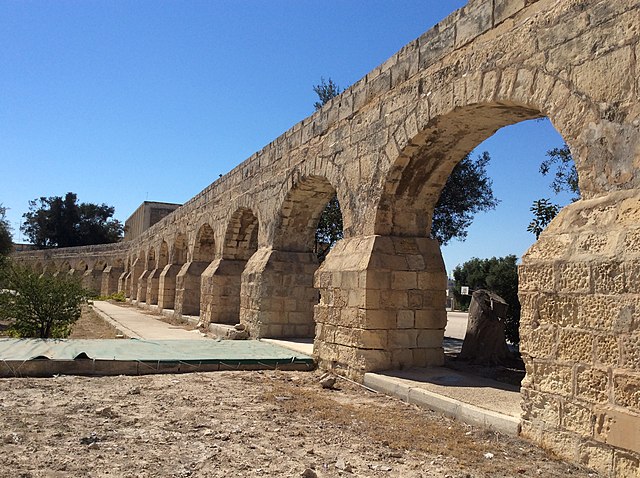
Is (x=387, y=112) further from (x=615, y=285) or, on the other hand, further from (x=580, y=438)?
(x=580, y=438)

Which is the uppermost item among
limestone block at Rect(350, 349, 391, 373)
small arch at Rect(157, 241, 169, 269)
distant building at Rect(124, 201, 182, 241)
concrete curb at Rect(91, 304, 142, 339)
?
distant building at Rect(124, 201, 182, 241)

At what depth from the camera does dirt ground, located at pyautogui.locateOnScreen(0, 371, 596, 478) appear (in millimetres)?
3090

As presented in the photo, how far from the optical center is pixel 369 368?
5.73 metres

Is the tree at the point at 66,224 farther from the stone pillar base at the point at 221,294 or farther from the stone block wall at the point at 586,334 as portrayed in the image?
the stone block wall at the point at 586,334

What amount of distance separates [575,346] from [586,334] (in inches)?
4.4

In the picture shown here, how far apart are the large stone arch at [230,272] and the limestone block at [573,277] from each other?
Result: 801 cm

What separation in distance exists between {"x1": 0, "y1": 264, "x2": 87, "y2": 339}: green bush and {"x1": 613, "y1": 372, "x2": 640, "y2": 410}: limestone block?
29.0 feet

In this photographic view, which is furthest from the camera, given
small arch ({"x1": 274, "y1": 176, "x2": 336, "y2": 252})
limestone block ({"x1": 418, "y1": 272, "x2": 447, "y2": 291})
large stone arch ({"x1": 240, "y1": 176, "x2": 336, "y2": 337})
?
large stone arch ({"x1": 240, "y1": 176, "x2": 336, "y2": 337})

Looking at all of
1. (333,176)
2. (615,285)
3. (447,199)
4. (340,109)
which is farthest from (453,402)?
(447,199)

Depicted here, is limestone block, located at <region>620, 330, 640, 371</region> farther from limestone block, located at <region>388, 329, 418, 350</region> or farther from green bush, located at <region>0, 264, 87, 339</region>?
green bush, located at <region>0, 264, 87, 339</region>

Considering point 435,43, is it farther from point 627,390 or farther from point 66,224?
point 66,224

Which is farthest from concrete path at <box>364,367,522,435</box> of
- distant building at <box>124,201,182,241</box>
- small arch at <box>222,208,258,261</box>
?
distant building at <box>124,201,182,241</box>

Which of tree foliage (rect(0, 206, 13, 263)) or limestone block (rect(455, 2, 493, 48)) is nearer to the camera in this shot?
limestone block (rect(455, 2, 493, 48))

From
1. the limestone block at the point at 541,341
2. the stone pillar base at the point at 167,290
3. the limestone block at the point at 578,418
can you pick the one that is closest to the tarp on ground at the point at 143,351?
the limestone block at the point at 541,341
